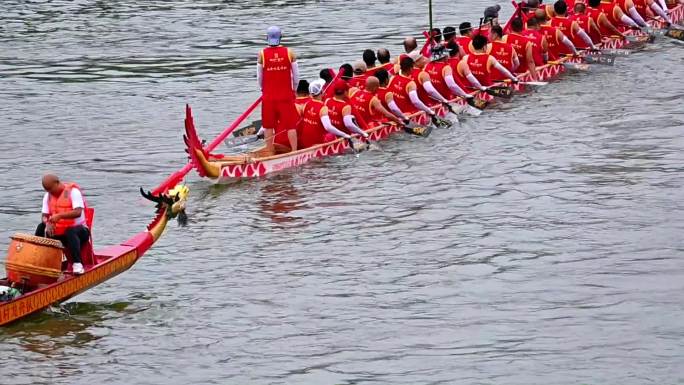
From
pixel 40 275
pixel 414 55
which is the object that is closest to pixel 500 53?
pixel 414 55

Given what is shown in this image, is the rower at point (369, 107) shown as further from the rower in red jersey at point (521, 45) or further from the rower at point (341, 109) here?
the rower in red jersey at point (521, 45)

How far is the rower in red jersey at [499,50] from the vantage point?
28.3 m

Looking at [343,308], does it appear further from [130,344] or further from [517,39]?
[517,39]

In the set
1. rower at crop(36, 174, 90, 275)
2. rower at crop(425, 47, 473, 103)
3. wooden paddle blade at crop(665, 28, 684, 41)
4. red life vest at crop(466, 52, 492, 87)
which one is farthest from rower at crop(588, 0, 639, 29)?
rower at crop(36, 174, 90, 275)

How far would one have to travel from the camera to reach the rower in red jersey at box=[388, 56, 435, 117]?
1014 inches

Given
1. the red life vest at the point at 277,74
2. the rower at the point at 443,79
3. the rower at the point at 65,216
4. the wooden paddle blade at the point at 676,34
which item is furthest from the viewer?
the wooden paddle blade at the point at 676,34

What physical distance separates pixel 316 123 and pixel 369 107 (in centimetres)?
160

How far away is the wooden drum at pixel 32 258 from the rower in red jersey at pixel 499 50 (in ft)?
46.7

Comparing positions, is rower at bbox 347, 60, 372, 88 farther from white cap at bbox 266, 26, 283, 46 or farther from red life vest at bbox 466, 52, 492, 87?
white cap at bbox 266, 26, 283, 46

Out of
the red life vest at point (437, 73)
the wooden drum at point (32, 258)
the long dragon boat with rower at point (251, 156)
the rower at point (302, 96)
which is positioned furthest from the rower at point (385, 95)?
the wooden drum at point (32, 258)

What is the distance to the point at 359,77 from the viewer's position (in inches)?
1019

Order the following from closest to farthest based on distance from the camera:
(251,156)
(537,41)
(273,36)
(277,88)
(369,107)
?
(273,36) < (277,88) < (251,156) < (369,107) < (537,41)

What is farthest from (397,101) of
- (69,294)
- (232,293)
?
(69,294)

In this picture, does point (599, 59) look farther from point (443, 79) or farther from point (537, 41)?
point (443, 79)
